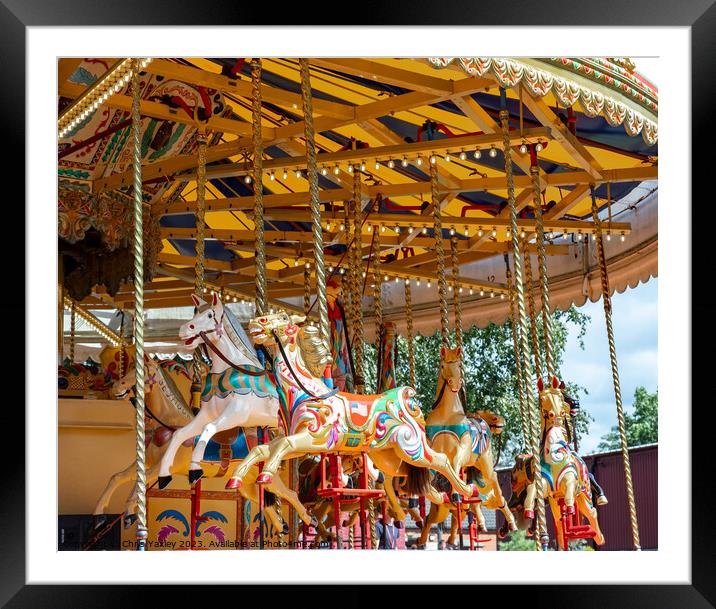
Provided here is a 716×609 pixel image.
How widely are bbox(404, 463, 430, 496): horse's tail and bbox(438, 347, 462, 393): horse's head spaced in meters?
1.16

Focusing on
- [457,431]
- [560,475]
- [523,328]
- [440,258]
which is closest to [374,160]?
[440,258]

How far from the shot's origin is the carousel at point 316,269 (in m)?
7.30

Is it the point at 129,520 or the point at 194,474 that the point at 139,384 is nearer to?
the point at 194,474

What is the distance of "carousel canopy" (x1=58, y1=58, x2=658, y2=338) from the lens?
8.34 meters

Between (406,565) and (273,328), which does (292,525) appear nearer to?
(273,328)

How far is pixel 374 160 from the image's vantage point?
9430mm

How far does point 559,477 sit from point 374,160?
298 cm

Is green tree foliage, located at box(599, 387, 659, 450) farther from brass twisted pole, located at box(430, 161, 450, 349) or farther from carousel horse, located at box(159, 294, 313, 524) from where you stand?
carousel horse, located at box(159, 294, 313, 524)

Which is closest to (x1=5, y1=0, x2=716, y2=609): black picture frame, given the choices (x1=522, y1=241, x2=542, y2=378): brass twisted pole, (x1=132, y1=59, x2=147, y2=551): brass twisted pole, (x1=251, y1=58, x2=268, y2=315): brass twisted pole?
(x1=132, y1=59, x2=147, y2=551): brass twisted pole

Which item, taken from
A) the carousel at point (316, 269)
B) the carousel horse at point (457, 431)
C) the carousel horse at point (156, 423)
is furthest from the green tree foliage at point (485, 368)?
the carousel horse at point (156, 423)

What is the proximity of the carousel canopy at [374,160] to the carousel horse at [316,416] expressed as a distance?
1871mm

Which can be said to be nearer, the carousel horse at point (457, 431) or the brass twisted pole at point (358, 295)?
the carousel horse at point (457, 431)
